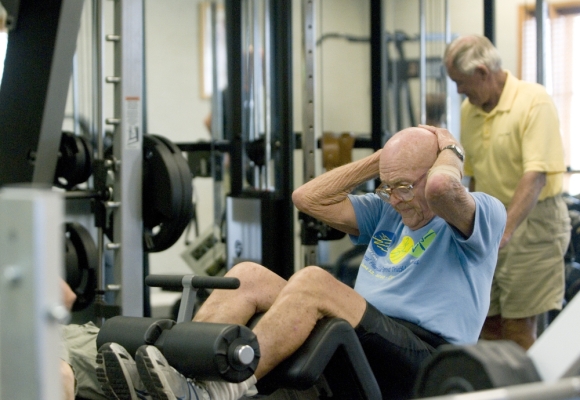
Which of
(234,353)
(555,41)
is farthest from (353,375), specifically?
(555,41)

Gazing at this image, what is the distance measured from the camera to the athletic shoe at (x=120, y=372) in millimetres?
1934

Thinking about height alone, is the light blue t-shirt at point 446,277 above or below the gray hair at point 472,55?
below

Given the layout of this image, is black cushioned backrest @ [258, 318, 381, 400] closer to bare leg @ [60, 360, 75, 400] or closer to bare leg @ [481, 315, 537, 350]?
bare leg @ [60, 360, 75, 400]

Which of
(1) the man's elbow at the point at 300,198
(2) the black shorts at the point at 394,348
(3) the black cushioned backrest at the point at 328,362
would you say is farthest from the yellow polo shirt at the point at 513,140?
(3) the black cushioned backrest at the point at 328,362

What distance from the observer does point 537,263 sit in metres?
3.13

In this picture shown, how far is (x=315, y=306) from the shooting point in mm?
2041

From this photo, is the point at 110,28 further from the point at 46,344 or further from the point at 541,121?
the point at 46,344

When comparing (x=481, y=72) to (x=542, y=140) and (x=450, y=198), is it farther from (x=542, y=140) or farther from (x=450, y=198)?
(x=450, y=198)

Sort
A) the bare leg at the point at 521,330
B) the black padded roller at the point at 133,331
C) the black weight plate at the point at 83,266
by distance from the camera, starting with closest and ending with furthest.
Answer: the black padded roller at the point at 133,331 → the bare leg at the point at 521,330 → the black weight plate at the point at 83,266

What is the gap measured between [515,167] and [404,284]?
3.50 feet

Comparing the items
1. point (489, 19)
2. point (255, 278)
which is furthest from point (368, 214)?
point (489, 19)

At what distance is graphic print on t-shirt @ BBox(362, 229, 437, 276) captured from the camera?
223 centimetres

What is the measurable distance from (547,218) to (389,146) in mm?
1149

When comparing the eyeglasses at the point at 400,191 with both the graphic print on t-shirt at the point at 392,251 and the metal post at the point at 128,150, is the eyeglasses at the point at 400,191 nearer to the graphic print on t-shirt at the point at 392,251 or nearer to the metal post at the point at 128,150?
the graphic print on t-shirt at the point at 392,251
